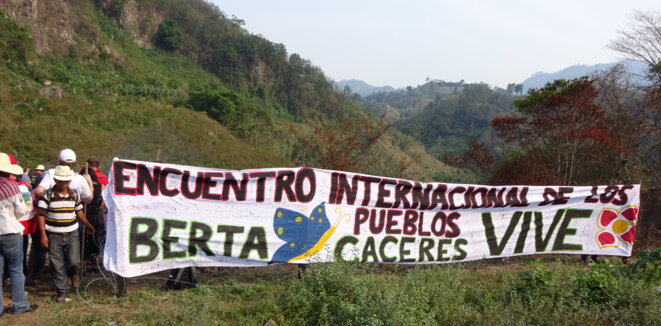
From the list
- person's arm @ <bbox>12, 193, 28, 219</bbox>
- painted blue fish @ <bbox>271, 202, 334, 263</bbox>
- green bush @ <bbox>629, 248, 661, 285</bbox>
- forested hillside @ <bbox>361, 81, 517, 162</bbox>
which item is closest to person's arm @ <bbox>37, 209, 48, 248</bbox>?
person's arm @ <bbox>12, 193, 28, 219</bbox>

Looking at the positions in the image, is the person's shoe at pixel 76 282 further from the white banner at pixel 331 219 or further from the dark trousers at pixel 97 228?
the dark trousers at pixel 97 228

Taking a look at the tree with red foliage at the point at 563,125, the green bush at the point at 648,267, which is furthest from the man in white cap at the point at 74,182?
the tree with red foliage at the point at 563,125

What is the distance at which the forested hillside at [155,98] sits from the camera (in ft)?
71.5

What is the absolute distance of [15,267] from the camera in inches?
172

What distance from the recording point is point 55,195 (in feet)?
15.6

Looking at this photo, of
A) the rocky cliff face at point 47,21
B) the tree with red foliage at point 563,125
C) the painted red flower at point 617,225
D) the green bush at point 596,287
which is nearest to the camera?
the green bush at point 596,287

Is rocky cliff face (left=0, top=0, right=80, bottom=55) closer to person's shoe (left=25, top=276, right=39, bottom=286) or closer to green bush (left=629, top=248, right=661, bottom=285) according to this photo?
person's shoe (left=25, top=276, right=39, bottom=286)

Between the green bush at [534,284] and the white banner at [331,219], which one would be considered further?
the white banner at [331,219]

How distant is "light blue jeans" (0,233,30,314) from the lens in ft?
14.2

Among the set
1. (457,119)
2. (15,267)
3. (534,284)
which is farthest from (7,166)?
(457,119)

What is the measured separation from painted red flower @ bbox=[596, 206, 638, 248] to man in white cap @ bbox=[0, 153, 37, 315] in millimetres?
8416

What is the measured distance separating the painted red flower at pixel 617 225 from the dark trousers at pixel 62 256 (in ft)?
26.3

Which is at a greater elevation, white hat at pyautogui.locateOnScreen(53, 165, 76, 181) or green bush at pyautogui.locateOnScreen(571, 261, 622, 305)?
white hat at pyautogui.locateOnScreen(53, 165, 76, 181)

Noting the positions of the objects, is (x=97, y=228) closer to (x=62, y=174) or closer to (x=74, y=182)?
(x=74, y=182)
